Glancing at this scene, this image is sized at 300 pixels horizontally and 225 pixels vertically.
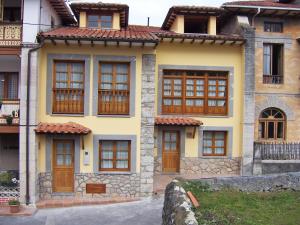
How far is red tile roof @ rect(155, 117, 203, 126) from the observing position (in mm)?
15898

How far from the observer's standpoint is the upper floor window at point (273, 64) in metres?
18.2

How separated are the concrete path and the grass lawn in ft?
11.0

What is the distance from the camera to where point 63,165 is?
578 inches

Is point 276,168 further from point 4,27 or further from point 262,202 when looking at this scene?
point 4,27

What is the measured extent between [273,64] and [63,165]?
1173cm

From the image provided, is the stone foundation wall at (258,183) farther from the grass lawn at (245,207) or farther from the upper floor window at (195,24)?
the upper floor window at (195,24)

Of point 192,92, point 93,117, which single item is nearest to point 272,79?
point 192,92

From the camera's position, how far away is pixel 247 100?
54.5ft

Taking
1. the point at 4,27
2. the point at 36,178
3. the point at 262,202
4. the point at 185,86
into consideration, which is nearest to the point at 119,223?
the point at 36,178

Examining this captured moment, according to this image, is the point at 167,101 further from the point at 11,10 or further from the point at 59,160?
the point at 11,10

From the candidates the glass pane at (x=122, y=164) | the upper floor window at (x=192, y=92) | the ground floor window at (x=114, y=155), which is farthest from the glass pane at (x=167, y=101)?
the glass pane at (x=122, y=164)

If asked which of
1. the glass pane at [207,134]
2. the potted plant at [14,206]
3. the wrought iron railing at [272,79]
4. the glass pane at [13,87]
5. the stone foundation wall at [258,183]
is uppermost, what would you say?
the wrought iron railing at [272,79]

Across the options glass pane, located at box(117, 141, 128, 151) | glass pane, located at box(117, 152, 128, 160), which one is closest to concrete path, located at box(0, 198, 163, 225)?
glass pane, located at box(117, 152, 128, 160)

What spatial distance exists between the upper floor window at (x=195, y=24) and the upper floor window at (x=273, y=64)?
10.9ft
